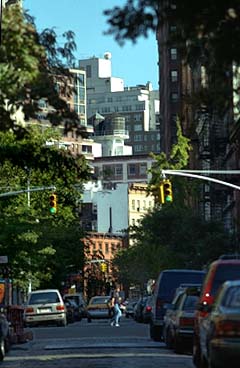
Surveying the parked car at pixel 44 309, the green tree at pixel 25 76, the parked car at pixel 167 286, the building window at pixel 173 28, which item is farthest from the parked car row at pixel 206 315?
the parked car at pixel 44 309

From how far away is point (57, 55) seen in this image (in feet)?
52.0

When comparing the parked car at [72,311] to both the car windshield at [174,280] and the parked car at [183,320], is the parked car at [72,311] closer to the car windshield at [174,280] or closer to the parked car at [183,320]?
the car windshield at [174,280]

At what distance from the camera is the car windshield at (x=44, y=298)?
52750 mm

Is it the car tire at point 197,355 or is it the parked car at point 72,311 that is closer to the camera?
the car tire at point 197,355

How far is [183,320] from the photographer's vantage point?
25547 mm

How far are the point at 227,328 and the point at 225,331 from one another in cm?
6

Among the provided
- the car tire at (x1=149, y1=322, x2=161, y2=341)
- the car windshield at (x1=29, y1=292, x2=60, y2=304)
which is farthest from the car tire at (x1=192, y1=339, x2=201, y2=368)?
the car windshield at (x1=29, y1=292, x2=60, y2=304)

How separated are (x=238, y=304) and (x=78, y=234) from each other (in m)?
61.7

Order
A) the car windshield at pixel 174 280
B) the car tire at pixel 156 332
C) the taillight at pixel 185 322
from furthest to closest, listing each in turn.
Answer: the car windshield at pixel 174 280 < the car tire at pixel 156 332 < the taillight at pixel 185 322

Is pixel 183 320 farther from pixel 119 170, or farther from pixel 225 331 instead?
pixel 119 170

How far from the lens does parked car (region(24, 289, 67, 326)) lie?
52875 millimetres

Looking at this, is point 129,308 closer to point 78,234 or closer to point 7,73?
point 78,234

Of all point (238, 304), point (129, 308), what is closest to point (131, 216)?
point (129, 308)

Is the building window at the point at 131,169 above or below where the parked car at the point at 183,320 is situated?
→ above
